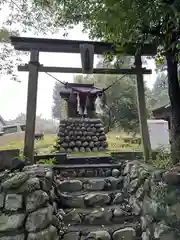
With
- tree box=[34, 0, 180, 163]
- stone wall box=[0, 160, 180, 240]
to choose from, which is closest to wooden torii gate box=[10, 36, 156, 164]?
tree box=[34, 0, 180, 163]

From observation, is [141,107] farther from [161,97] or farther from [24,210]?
[161,97]

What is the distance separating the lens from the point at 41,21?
5.88 meters

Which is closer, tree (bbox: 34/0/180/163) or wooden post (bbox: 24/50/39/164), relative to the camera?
tree (bbox: 34/0/180/163)

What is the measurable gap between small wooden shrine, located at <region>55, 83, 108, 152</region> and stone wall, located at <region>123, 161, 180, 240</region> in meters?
4.76

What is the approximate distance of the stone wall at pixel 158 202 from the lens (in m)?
2.18

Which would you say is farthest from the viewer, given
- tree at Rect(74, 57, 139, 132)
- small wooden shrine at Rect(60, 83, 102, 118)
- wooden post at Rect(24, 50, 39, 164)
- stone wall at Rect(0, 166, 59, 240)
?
tree at Rect(74, 57, 139, 132)

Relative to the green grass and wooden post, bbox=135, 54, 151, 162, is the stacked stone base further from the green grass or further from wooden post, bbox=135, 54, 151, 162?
wooden post, bbox=135, 54, 151, 162

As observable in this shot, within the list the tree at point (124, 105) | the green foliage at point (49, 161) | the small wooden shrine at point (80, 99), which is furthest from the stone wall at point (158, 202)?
the tree at point (124, 105)

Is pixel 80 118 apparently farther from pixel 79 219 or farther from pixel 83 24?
pixel 79 219

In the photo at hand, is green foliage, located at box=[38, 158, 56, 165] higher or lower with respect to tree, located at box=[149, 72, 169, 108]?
lower

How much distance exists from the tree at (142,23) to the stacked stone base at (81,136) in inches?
170

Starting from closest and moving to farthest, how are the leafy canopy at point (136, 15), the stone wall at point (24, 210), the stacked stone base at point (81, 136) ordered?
1. the leafy canopy at point (136, 15)
2. the stone wall at point (24, 210)
3. the stacked stone base at point (81, 136)

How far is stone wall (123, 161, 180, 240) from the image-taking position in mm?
2176

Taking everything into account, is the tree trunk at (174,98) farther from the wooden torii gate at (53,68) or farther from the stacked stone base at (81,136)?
the stacked stone base at (81,136)
